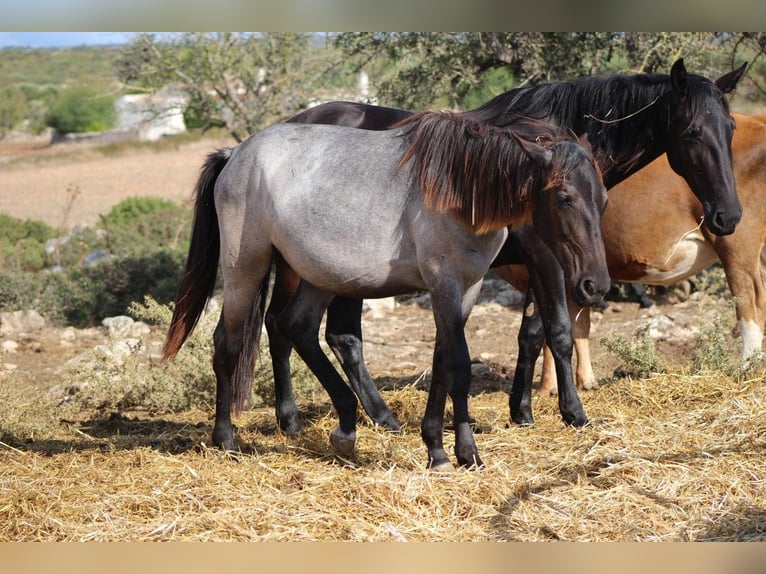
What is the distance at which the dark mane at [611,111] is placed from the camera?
534 centimetres

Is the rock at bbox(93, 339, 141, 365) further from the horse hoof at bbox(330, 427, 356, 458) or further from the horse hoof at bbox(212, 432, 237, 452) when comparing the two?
the horse hoof at bbox(330, 427, 356, 458)

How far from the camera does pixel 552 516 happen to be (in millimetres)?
4078

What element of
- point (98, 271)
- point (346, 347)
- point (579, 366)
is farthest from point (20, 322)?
point (579, 366)

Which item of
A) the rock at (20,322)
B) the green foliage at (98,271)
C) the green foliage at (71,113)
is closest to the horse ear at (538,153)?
the rock at (20,322)

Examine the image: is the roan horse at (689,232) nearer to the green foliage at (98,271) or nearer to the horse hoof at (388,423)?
the horse hoof at (388,423)

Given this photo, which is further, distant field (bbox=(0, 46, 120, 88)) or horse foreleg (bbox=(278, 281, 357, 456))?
distant field (bbox=(0, 46, 120, 88))

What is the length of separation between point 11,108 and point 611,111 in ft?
107

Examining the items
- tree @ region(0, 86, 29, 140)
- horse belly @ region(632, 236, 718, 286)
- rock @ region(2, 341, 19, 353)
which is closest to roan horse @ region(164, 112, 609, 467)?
horse belly @ region(632, 236, 718, 286)

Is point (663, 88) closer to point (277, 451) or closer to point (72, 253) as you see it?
point (277, 451)

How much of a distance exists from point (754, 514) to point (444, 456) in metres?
1.42

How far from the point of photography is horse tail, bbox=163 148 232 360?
17.5 ft

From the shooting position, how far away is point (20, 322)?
922cm

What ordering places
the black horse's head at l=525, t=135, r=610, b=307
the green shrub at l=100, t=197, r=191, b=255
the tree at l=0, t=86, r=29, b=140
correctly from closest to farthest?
the black horse's head at l=525, t=135, r=610, b=307, the green shrub at l=100, t=197, r=191, b=255, the tree at l=0, t=86, r=29, b=140

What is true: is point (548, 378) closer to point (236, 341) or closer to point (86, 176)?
point (236, 341)
